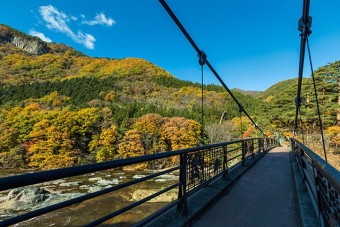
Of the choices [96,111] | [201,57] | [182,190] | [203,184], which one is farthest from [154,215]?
[96,111]

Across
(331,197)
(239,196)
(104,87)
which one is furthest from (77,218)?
(104,87)

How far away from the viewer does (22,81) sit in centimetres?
8631

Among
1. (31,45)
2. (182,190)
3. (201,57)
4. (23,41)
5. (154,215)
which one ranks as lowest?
(154,215)

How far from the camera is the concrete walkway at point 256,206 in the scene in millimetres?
3166

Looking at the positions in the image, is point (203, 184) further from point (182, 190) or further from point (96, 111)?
point (96, 111)

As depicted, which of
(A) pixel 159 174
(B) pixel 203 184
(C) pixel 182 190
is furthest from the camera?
(B) pixel 203 184

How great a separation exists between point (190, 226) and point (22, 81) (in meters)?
99.1

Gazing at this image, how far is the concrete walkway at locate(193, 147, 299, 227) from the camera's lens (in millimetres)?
3166

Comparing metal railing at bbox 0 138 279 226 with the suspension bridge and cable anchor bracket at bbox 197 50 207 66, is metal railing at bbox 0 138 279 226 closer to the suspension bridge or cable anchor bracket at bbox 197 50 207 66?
the suspension bridge

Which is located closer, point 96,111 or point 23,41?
point 96,111

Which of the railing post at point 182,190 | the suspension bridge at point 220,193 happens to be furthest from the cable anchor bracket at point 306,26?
the railing post at point 182,190

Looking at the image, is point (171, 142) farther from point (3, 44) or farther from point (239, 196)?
point (3, 44)

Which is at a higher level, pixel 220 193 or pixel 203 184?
pixel 203 184

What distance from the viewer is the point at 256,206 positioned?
3.82 meters
